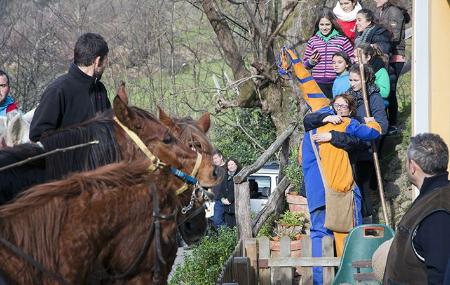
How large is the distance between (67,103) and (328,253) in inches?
146

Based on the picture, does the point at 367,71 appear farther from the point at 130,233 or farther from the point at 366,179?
the point at 130,233

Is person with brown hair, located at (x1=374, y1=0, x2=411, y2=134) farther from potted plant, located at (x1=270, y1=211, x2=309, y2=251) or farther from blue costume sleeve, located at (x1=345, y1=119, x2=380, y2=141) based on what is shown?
potted plant, located at (x1=270, y1=211, x2=309, y2=251)

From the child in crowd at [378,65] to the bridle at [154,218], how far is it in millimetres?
5095

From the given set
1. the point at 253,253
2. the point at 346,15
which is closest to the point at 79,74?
the point at 253,253

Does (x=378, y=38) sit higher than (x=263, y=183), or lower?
higher

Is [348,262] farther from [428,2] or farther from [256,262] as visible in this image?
[428,2]

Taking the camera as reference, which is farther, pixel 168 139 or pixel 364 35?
pixel 364 35

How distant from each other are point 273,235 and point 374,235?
238cm

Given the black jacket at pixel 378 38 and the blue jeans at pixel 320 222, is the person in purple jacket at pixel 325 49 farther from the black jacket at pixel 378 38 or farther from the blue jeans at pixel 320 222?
the blue jeans at pixel 320 222

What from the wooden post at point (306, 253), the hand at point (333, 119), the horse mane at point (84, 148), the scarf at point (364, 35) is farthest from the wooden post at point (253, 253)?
the horse mane at point (84, 148)

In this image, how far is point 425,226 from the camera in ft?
16.4

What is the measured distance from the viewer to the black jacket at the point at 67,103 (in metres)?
5.61

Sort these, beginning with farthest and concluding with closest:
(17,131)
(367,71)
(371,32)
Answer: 1. (371,32)
2. (367,71)
3. (17,131)

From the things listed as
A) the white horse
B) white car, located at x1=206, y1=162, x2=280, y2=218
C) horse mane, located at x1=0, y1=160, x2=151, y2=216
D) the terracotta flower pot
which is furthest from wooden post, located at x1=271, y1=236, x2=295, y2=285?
white car, located at x1=206, y1=162, x2=280, y2=218
